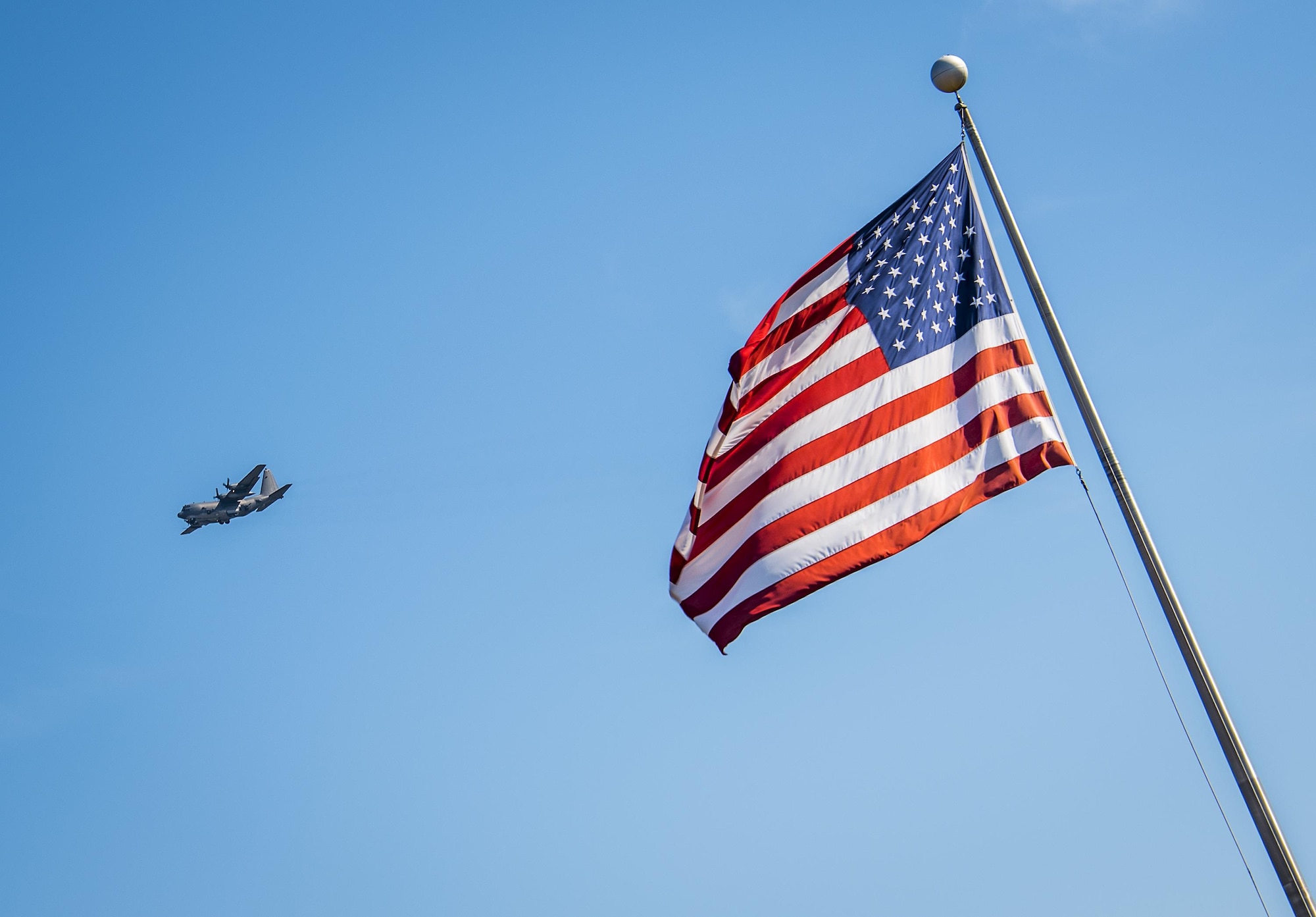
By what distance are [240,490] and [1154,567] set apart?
7382 centimetres

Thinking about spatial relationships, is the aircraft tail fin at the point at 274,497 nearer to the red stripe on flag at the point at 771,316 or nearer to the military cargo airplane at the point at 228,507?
the military cargo airplane at the point at 228,507

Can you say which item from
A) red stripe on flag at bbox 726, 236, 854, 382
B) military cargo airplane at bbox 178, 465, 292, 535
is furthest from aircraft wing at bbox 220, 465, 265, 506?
red stripe on flag at bbox 726, 236, 854, 382

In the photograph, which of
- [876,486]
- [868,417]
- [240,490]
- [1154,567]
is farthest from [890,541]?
[240,490]

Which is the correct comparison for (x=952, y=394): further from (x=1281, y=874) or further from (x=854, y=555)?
(x=1281, y=874)

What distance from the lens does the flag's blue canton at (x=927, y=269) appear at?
13594 mm

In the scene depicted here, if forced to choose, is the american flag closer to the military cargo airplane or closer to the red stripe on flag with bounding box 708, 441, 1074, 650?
the red stripe on flag with bounding box 708, 441, 1074, 650

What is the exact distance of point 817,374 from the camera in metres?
14.4

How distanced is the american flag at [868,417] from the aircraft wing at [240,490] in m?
68.2

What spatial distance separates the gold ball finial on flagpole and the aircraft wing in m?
70.7

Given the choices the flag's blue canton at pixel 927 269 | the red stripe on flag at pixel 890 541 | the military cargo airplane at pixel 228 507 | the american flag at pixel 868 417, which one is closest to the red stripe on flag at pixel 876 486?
the american flag at pixel 868 417

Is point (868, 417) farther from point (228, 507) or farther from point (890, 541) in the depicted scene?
point (228, 507)

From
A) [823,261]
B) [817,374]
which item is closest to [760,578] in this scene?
[817,374]

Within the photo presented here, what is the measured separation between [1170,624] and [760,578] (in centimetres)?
437

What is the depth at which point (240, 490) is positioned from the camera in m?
78.8
